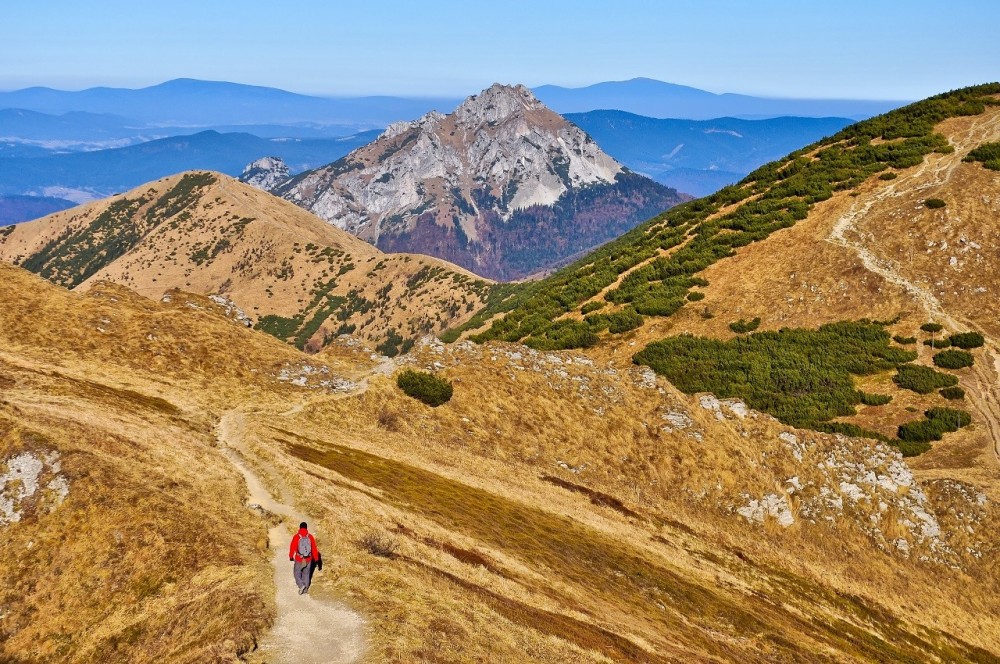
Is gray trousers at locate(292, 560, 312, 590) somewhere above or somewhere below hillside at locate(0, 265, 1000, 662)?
above

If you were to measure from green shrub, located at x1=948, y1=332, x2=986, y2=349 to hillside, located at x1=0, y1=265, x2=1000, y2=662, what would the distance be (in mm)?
21313

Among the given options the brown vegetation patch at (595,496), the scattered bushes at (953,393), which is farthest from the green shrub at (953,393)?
the brown vegetation patch at (595,496)

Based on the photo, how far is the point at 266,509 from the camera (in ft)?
89.6

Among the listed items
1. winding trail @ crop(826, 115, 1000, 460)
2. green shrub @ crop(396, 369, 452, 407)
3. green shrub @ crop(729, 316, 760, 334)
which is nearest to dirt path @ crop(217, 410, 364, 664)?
green shrub @ crop(396, 369, 452, 407)

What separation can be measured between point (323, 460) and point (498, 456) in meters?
12.4

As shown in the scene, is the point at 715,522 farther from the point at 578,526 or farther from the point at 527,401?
the point at 527,401

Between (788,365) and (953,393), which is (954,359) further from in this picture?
(788,365)

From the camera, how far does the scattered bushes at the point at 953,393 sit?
52656 millimetres

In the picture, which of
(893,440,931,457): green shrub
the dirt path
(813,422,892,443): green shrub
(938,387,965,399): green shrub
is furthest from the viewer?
(938,387,965,399): green shrub

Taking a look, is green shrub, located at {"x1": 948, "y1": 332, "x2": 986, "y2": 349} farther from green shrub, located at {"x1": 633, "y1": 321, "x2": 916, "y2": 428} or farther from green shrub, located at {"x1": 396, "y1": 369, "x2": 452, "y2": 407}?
green shrub, located at {"x1": 396, "y1": 369, "x2": 452, "y2": 407}

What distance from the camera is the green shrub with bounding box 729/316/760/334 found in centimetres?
6638

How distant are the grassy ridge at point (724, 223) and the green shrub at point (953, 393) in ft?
86.3

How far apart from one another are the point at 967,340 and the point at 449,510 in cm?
5243

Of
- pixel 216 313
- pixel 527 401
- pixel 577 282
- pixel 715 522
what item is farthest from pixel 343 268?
pixel 715 522
